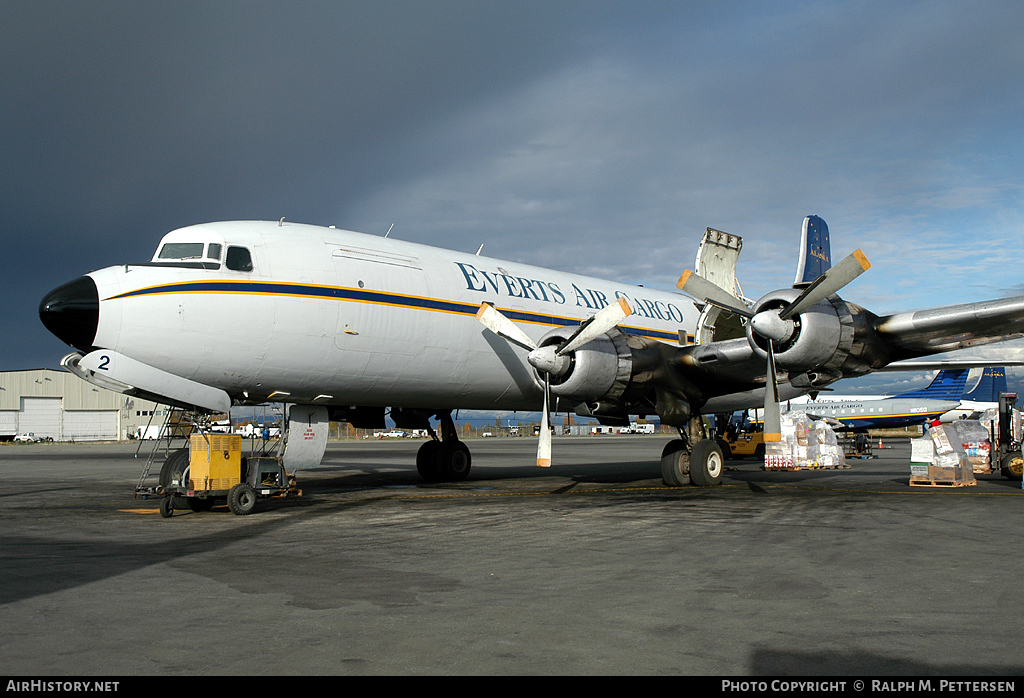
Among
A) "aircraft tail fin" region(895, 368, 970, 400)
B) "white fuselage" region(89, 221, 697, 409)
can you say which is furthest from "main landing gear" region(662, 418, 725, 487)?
"aircraft tail fin" region(895, 368, 970, 400)

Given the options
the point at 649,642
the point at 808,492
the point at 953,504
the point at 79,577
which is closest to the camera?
the point at 649,642

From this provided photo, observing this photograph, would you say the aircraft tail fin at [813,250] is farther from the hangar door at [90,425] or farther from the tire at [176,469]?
the hangar door at [90,425]

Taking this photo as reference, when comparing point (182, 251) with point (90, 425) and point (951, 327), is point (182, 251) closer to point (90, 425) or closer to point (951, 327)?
point (951, 327)

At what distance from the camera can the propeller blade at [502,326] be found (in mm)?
14711

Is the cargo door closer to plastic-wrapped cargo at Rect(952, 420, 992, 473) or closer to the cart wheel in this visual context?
plastic-wrapped cargo at Rect(952, 420, 992, 473)

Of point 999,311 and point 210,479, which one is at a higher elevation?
point 999,311

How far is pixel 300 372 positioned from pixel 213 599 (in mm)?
6769

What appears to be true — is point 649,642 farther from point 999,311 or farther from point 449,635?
point 999,311

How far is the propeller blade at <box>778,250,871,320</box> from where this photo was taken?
42.7ft

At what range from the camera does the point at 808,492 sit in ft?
53.3

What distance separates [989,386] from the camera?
48.9 m

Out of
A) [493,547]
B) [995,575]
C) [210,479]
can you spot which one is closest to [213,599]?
[493,547]
